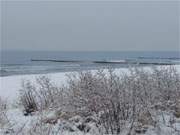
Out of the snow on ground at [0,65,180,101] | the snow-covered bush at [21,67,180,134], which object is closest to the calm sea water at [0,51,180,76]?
the snow-covered bush at [21,67,180,134]

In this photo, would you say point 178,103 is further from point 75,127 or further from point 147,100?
point 75,127

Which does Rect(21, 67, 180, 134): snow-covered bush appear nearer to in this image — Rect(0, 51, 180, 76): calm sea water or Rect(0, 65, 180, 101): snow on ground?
Rect(0, 51, 180, 76): calm sea water

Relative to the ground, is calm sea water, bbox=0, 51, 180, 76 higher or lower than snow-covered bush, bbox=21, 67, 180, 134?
higher

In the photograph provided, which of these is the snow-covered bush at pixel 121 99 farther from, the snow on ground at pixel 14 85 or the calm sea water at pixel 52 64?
the snow on ground at pixel 14 85

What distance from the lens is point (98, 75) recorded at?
6426 millimetres

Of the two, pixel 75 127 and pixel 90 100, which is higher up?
pixel 90 100

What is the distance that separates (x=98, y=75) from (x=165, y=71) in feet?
3.98

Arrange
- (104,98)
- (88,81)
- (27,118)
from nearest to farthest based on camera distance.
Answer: (104,98), (88,81), (27,118)

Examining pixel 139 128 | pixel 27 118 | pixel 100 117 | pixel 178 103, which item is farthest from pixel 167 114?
pixel 27 118

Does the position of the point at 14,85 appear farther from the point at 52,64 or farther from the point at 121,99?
the point at 52,64

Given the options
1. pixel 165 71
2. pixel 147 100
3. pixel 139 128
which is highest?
pixel 165 71

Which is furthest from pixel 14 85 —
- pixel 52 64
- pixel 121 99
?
pixel 52 64

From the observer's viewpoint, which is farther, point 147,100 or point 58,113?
point 58,113

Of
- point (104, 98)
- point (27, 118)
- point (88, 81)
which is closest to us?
point (104, 98)
